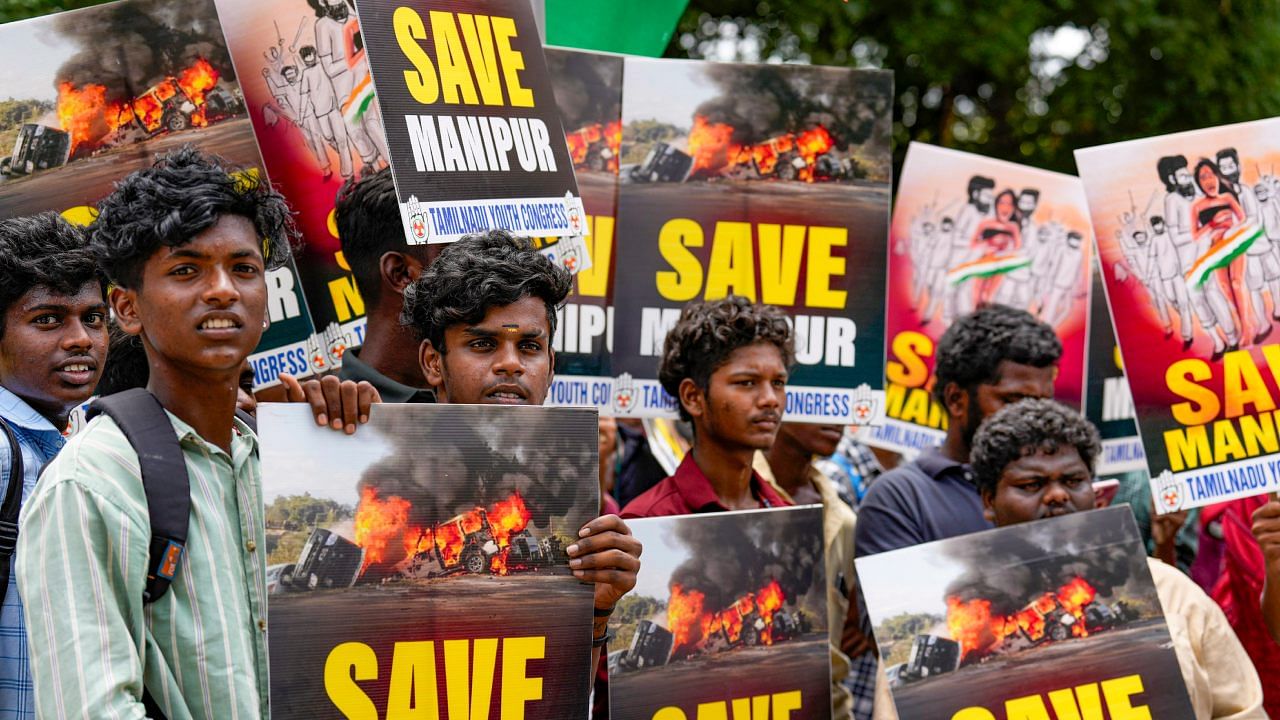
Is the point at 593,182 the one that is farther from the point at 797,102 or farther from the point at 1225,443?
the point at 1225,443

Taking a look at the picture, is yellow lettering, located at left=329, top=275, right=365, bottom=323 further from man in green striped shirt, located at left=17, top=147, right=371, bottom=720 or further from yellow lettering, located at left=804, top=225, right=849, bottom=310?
yellow lettering, located at left=804, top=225, right=849, bottom=310

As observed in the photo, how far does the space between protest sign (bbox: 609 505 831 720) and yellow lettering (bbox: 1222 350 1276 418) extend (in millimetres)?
1444

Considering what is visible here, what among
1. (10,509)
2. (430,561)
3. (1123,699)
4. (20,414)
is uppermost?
(20,414)

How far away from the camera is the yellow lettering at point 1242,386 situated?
446 centimetres

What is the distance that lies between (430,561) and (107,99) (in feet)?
5.73

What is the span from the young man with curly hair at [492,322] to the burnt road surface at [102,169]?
0.98 m

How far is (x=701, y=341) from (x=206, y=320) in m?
1.94

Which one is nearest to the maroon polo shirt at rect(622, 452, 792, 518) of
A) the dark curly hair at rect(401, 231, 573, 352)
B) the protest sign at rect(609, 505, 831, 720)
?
the protest sign at rect(609, 505, 831, 720)

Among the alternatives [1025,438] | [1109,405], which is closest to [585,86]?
[1025,438]

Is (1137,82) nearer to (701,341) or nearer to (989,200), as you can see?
(989,200)

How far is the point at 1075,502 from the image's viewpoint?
426 cm

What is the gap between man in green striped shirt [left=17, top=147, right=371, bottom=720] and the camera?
2.30m

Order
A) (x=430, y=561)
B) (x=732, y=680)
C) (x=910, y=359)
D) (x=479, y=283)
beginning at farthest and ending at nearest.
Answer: (x=910, y=359), (x=732, y=680), (x=479, y=283), (x=430, y=561)

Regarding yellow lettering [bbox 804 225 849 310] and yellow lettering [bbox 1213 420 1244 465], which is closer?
yellow lettering [bbox 1213 420 1244 465]
